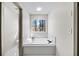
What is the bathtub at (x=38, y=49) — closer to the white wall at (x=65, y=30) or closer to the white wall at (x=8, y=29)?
the white wall at (x=8, y=29)

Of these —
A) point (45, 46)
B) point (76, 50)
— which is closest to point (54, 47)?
point (45, 46)

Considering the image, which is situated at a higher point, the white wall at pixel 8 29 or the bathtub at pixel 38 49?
the white wall at pixel 8 29

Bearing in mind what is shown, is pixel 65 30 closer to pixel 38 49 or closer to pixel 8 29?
pixel 8 29

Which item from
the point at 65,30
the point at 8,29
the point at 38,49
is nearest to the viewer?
the point at 65,30

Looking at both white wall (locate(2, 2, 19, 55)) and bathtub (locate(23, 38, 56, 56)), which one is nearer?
white wall (locate(2, 2, 19, 55))

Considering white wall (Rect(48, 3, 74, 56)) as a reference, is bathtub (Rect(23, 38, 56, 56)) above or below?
below

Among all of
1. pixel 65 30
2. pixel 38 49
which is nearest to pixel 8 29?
pixel 38 49

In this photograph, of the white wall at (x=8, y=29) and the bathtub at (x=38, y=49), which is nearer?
the white wall at (x=8, y=29)

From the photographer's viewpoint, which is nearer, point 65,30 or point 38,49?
point 65,30

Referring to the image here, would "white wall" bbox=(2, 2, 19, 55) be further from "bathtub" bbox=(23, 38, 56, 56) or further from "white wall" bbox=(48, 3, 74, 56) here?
"white wall" bbox=(48, 3, 74, 56)

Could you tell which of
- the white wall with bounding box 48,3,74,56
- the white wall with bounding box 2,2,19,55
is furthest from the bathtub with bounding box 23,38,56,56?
the white wall with bounding box 48,3,74,56

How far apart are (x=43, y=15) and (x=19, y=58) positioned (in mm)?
3996

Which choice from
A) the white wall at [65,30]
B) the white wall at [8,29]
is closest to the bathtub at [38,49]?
the white wall at [8,29]

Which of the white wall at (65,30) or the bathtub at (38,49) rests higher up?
the white wall at (65,30)
